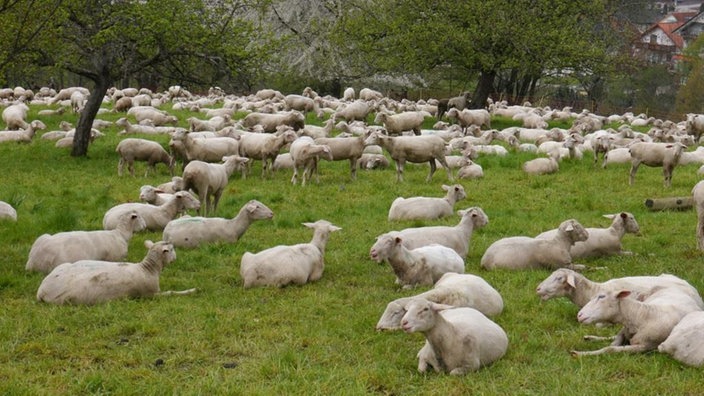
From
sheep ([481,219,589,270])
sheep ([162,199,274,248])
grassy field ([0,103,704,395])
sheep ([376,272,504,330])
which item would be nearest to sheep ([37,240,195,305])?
grassy field ([0,103,704,395])

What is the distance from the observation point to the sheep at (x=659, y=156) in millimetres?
17656

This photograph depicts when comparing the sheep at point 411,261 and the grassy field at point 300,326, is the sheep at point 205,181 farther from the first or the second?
the sheep at point 411,261

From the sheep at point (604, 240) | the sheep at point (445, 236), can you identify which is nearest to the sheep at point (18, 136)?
the sheep at point (445, 236)

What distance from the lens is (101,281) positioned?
29.6 ft

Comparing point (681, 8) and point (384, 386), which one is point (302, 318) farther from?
point (681, 8)

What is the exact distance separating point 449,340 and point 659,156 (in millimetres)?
13067

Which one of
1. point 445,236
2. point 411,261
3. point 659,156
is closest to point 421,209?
point 445,236

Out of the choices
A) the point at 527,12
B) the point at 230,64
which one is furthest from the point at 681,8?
the point at 230,64

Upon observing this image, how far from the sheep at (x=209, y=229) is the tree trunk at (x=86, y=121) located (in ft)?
35.3

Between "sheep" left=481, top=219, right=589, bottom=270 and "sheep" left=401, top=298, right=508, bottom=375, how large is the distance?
139 inches

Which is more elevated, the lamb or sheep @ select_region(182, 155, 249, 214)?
sheep @ select_region(182, 155, 249, 214)

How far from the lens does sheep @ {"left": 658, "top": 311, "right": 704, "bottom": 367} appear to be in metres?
6.80

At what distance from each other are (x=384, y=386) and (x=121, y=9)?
17765 millimetres

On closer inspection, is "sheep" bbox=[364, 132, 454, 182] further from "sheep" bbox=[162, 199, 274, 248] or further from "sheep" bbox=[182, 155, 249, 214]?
"sheep" bbox=[162, 199, 274, 248]
